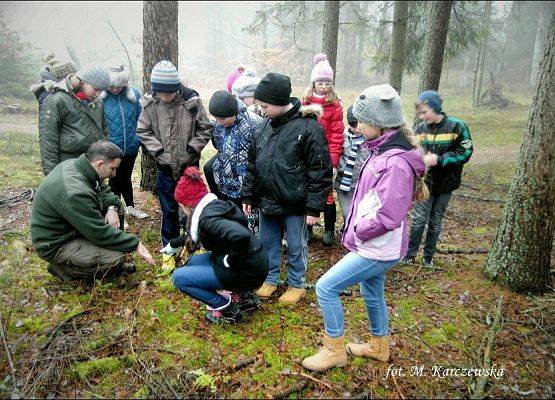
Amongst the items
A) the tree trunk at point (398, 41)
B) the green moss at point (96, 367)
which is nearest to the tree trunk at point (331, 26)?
the tree trunk at point (398, 41)

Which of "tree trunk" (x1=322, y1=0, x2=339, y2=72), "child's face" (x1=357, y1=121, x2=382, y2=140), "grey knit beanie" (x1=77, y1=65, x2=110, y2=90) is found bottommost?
"child's face" (x1=357, y1=121, x2=382, y2=140)

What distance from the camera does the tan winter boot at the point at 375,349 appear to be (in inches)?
135

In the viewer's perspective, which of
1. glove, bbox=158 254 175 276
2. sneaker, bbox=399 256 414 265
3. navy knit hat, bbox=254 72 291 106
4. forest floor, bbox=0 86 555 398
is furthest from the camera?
sneaker, bbox=399 256 414 265

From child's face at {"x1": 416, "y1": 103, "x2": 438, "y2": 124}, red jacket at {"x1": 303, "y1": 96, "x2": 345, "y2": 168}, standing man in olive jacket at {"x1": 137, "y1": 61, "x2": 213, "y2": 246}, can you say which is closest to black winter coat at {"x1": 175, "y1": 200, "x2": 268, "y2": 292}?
standing man in olive jacket at {"x1": 137, "y1": 61, "x2": 213, "y2": 246}

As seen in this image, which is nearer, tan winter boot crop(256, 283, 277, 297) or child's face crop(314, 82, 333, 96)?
tan winter boot crop(256, 283, 277, 297)

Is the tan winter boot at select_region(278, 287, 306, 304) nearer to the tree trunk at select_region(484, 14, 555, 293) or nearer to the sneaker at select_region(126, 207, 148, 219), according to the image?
the tree trunk at select_region(484, 14, 555, 293)

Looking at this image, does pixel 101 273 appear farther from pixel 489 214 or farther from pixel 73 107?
pixel 489 214

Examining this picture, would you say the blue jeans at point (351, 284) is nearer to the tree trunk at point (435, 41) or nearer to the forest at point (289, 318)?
the forest at point (289, 318)

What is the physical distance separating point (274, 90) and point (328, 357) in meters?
2.66

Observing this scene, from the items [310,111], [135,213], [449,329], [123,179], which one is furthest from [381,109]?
[135,213]

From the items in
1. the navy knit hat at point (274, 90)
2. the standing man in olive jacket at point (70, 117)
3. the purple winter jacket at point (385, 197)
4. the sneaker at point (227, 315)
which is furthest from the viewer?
the standing man in olive jacket at point (70, 117)

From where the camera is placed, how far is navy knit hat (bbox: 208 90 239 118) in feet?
14.2

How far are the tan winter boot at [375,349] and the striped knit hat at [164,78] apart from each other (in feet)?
12.2

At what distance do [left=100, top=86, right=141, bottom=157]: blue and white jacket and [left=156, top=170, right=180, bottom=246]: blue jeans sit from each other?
1.38m
